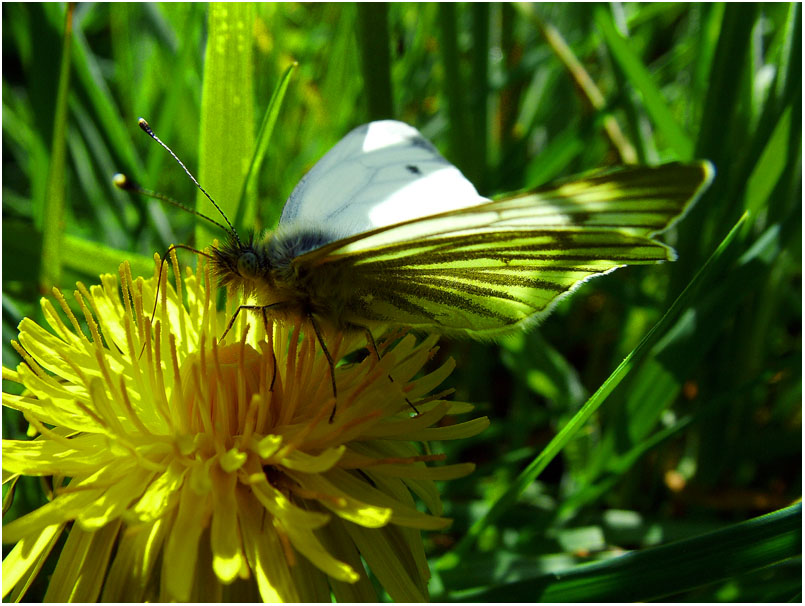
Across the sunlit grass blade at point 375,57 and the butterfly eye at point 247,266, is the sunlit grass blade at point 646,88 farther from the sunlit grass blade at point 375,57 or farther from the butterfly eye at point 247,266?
the butterfly eye at point 247,266

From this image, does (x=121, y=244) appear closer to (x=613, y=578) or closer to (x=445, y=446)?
(x=445, y=446)

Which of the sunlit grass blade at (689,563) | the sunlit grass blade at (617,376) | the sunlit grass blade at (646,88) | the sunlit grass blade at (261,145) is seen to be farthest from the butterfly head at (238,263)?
the sunlit grass blade at (646,88)

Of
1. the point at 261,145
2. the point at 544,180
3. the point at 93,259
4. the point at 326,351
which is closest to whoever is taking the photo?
the point at 326,351

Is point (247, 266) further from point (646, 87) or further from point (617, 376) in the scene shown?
point (646, 87)

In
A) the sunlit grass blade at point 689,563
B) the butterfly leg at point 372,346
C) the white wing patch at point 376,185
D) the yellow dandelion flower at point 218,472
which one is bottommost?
the sunlit grass blade at point 689,563

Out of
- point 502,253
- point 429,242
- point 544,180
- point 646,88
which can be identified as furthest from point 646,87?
point 429,242

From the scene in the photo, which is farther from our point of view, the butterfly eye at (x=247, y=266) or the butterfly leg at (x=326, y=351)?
the butterfly eye at (x=247, y=266)
